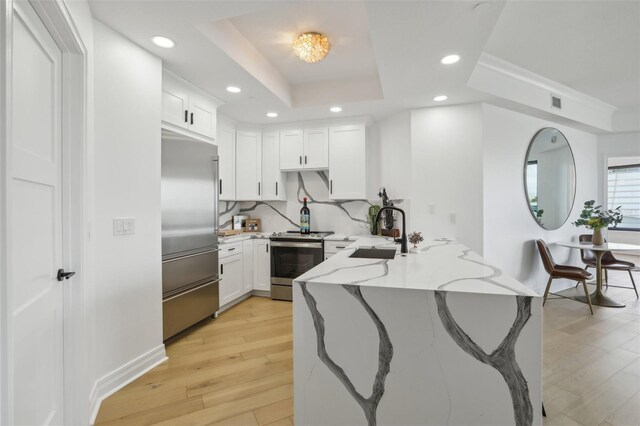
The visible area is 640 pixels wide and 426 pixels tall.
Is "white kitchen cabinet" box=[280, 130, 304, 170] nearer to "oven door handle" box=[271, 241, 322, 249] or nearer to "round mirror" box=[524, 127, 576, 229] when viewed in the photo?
"oven door handle" box=[271, 241, 322, 249]

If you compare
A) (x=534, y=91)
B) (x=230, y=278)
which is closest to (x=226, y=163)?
(x=230, y=278)

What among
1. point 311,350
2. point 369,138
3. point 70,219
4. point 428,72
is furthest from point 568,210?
point 70,219

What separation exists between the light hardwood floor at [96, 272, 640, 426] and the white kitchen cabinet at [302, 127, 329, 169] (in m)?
2.04

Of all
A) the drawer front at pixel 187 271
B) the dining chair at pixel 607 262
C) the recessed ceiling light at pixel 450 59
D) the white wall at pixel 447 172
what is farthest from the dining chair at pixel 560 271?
the drawer front at pixel 187 271

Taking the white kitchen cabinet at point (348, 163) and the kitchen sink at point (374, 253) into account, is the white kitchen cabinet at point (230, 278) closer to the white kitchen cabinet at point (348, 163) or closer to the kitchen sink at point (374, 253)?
the white kitchen cabinet at point (348, 163)

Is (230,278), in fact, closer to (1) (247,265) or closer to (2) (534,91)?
(1) (247,265)

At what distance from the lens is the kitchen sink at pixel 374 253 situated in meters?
2.16

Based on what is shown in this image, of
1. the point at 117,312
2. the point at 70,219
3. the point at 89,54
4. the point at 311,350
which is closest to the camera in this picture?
the point at 311,350

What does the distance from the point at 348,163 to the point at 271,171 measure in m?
1.11

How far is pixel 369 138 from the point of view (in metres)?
4.25

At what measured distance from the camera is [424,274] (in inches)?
60.4

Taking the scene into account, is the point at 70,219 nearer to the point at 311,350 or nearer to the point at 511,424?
the point at 311,350

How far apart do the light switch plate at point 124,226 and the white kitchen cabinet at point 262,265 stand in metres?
1.97

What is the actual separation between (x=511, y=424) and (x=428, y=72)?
8.40 ft
